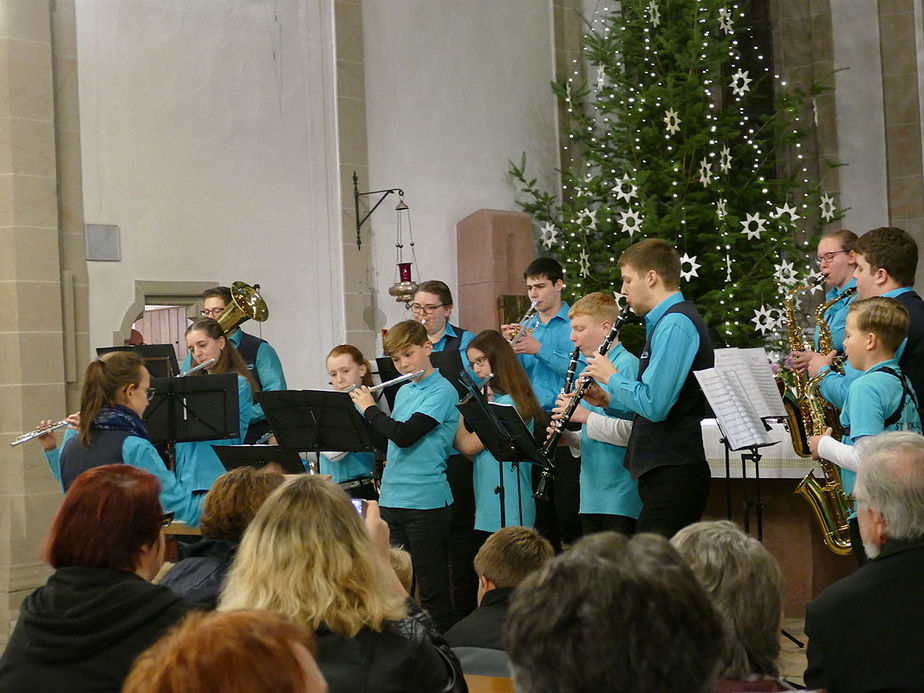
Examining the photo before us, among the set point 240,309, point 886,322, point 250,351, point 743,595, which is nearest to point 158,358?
point 240,309

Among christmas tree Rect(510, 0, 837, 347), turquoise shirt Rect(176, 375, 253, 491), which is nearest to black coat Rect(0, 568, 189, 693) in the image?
turquoise shirt Rect(176, 375, 253, 491)

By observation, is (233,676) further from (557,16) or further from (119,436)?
(557,16)

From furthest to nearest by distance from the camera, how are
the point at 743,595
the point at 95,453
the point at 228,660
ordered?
the point at 95,453 < the point at 743,595 < the point at 228,660

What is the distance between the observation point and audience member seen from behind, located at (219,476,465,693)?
2.30m

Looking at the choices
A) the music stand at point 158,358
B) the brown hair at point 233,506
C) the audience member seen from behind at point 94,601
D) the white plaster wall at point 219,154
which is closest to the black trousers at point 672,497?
the brown hair at point 233,506

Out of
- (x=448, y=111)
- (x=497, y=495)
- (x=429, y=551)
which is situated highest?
(x=448, y=111)

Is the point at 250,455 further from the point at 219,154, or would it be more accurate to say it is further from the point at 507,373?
the point at 219,154

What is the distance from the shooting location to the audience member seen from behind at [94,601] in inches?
90.6

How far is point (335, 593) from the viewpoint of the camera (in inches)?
91.4

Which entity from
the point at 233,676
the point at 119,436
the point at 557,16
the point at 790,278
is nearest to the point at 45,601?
the point at 233,676

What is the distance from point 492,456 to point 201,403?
1548 millimetres

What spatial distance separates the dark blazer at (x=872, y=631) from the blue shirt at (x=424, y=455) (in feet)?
10.0

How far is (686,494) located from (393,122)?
616 cm

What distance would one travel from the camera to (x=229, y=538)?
3305 mm
